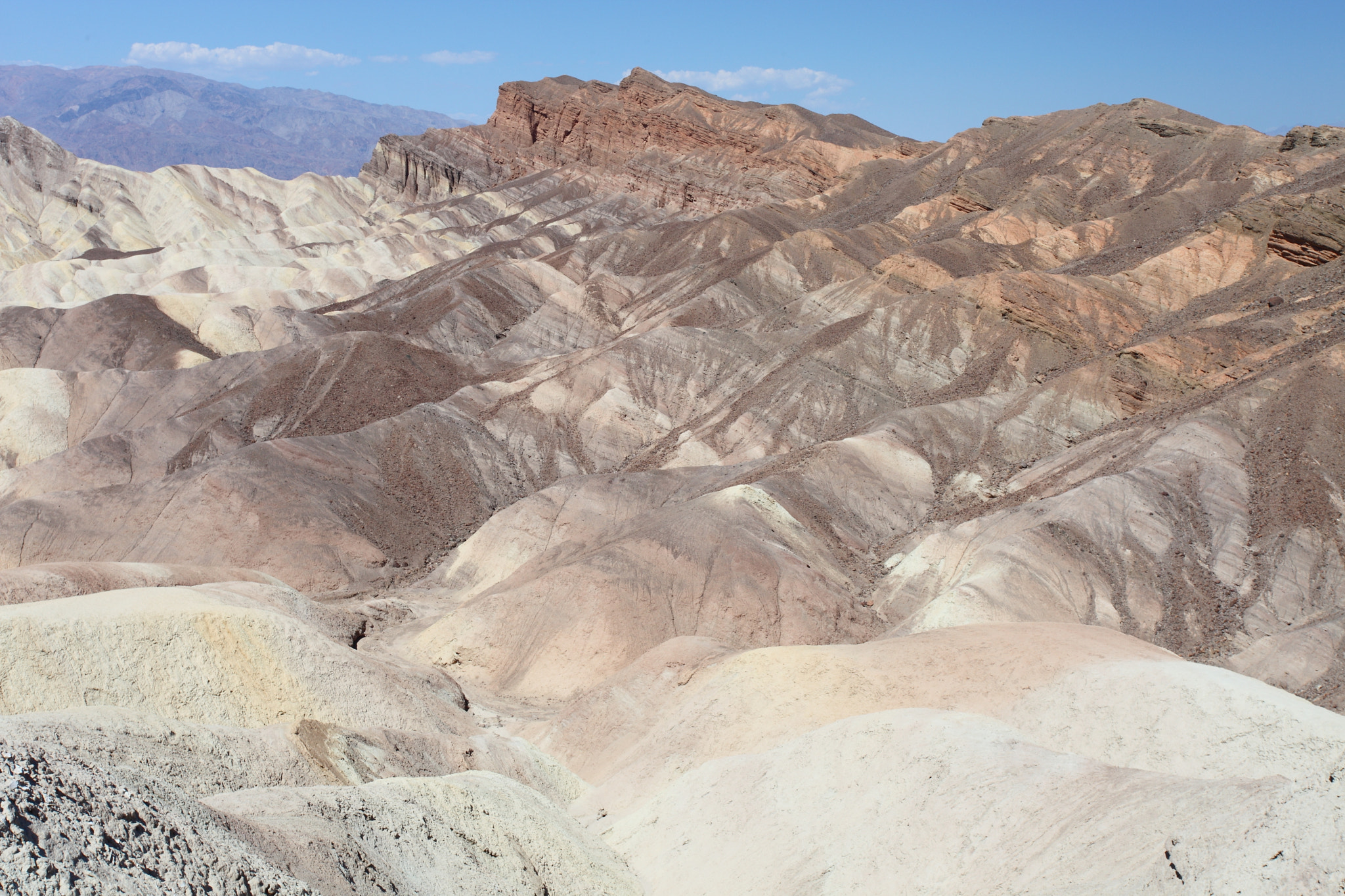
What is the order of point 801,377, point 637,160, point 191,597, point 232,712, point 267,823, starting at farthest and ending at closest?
1. point 637,160
2. point 801,377
3. point 191,597
4. point 232,712
5. point 267,823

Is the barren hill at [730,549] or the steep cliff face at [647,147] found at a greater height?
the steep cliff face at [647,147]

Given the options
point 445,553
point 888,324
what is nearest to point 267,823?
point 445,553

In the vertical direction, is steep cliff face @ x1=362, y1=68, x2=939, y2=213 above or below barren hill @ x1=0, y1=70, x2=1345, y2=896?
above

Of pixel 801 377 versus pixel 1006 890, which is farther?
pixel 801 377

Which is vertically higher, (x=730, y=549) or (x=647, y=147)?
(x=647, y=147)

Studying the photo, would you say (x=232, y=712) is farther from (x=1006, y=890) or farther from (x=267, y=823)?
(x=1006, y=890)
